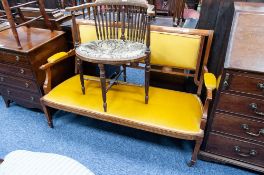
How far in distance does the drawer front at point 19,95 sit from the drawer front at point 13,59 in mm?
327

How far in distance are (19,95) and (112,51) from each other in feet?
3.83

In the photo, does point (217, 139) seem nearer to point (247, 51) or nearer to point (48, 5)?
point (247, 51)

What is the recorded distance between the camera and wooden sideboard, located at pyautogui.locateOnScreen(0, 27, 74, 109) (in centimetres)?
172

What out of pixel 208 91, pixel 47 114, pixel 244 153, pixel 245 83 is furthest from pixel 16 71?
pixel 244 153

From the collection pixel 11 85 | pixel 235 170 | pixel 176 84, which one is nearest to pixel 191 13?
pixel 176 84

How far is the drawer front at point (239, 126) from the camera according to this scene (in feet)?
4.29

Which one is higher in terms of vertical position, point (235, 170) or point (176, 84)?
point (176, 84)

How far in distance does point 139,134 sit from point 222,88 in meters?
0.89

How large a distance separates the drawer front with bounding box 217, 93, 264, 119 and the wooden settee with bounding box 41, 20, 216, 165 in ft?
0.34

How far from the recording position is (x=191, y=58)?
1610 millimetres

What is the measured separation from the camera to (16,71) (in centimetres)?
184

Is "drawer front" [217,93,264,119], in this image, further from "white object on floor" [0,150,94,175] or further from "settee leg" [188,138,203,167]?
"white object on floor" [0,150,94,175]

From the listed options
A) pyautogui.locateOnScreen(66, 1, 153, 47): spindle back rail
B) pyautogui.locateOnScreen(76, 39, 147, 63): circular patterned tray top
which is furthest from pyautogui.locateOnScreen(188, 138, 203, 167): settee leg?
pyautogui.locateOnScreen(66, 1, 153, 47): spindle back rail

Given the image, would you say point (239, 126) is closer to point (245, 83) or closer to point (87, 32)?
point (245, 83)
